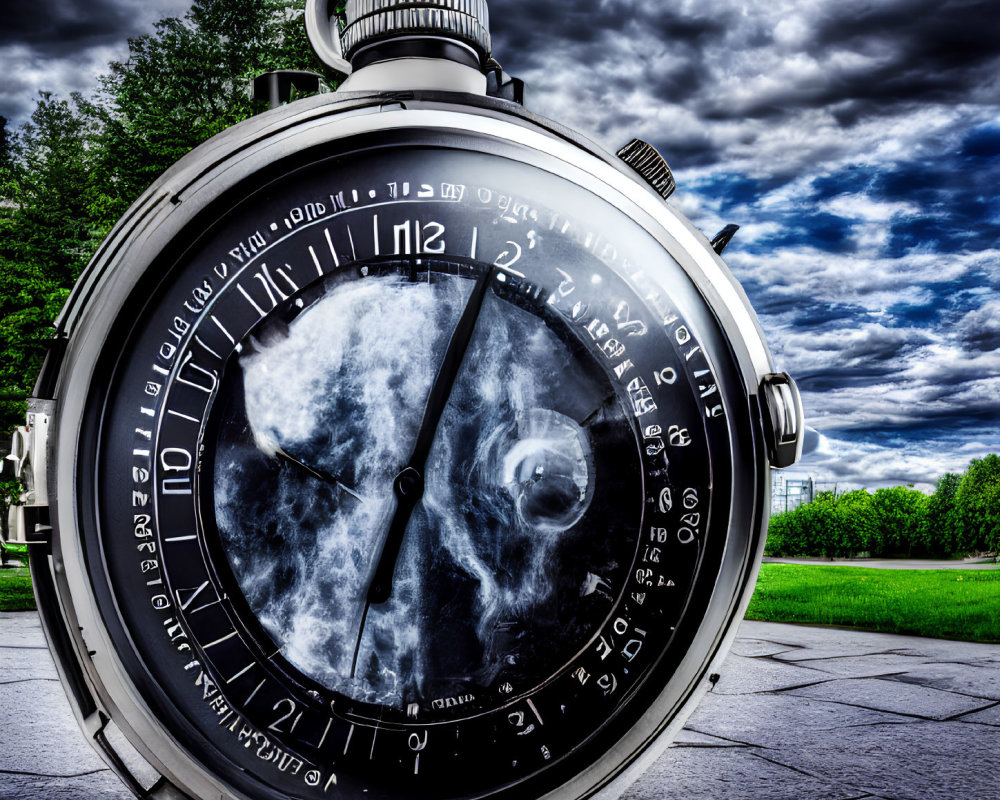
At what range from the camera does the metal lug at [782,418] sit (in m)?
0.95

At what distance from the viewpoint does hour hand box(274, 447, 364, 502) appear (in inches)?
34.3

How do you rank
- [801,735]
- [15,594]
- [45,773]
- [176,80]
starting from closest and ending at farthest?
[45,773] < [801,735] < [15,594] < [176,80]

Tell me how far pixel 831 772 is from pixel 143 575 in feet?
4.21

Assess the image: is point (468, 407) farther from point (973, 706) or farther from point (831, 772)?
point (973, 706)

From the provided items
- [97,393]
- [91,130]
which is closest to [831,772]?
[97,393]

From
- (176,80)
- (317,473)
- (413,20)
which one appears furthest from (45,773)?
(176,80)

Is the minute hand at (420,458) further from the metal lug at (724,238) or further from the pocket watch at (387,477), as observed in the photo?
the metal lug at (724,238)

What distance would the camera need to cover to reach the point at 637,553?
896mm

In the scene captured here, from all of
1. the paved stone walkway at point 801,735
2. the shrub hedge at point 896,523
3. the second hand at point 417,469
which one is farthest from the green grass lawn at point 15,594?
the shrub hedge at point 896,523

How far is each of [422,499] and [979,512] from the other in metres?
9.30

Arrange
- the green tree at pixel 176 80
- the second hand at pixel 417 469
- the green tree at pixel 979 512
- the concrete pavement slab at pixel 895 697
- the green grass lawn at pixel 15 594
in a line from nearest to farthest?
1. the second hand at pixel 417 469
2. the concrete pavement slab at pixel 895 697
3. the green grass lawn at pixel 15 594
4. the green tree at pixel 979 512
5. the green tree at pixel 176 80

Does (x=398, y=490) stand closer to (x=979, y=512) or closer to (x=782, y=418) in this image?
(x=782, y=418)

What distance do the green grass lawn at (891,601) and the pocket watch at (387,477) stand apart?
3.38 metres

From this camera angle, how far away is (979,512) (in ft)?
29.0
